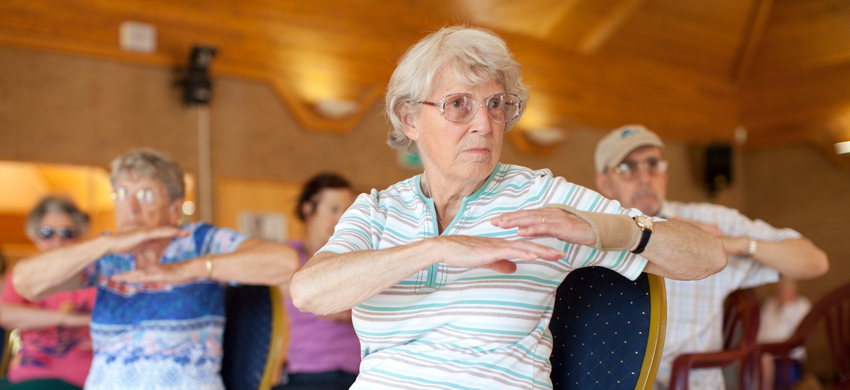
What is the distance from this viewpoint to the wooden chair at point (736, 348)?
2098 millimetres

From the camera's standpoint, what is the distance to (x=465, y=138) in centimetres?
145

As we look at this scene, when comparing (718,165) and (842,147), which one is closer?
(842,147)

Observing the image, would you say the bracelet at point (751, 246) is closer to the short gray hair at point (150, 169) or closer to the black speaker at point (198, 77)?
the short gray hair at point (150, 169)

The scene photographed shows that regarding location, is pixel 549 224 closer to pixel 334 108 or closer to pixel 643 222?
pixel 643 222

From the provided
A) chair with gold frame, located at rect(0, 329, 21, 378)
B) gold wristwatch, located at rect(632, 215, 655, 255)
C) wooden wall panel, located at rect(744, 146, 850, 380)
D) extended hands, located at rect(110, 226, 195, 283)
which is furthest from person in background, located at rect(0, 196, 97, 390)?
wooden wall panel, located at rect(744, 146, 850, 380)

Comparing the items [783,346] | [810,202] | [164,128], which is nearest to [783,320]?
[810,202]

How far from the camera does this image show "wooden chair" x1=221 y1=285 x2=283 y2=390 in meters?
2.03

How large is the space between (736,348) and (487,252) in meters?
1.48

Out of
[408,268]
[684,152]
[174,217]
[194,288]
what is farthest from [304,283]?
[684,152]

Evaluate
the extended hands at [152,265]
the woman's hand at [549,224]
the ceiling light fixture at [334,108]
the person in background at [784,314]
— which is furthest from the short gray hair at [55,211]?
the person in background at [784,314]

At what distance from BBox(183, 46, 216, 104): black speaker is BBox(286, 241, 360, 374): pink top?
3.44 meters

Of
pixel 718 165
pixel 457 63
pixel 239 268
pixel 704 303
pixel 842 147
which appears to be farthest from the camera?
pixel 718 165

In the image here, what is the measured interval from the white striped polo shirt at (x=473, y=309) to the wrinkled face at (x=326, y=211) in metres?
1.74

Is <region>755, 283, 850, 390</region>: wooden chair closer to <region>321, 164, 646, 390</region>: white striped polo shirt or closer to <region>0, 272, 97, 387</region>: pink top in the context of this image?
<region>321, 164, 646, 390</region>: white striped polo shirt
